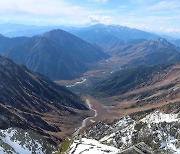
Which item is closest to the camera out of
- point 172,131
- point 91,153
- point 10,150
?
point 10,150

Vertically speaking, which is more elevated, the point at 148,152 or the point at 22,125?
the point at 148,152

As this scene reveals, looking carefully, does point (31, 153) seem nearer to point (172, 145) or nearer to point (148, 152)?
point (172, 145)

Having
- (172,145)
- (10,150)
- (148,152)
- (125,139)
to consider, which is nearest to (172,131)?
(172,145)

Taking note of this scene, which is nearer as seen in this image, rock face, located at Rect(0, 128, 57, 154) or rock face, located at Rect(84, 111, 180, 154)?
rock face, located at Rect(0, 128, 57, 154)

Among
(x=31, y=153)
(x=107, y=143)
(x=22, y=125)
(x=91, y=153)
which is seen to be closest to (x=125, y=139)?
(x=107, y=143)

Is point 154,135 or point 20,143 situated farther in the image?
point 154,135

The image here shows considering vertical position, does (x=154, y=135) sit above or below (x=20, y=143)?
below

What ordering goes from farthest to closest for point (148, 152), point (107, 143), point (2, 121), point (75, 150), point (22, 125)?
point (22, 125)
point (2, 121)
point (107, 143)
point (75, 150)
point (148, 152)

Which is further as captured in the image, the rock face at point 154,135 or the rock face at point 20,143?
the rock face at point 154,135

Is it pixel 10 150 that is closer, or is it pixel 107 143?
pixel 10 150

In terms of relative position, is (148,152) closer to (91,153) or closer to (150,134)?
(91,153)

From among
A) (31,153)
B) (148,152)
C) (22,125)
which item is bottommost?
(22,125)
